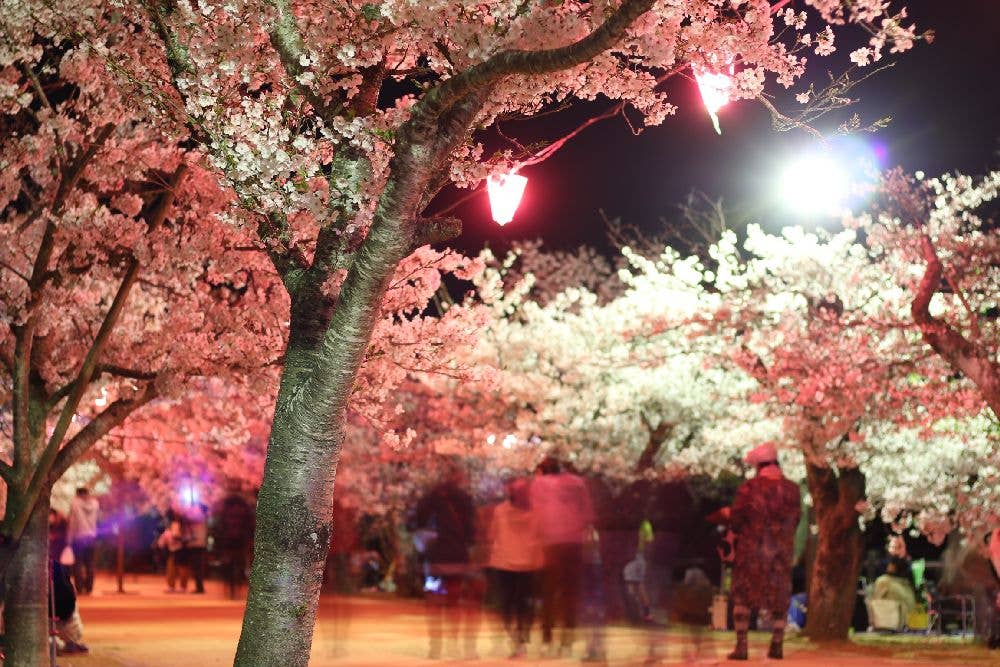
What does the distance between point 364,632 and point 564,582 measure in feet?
19.4

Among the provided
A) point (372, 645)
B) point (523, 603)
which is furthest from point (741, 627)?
point (372, 645)

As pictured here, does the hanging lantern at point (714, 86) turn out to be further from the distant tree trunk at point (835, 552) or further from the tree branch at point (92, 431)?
the distant tree trunk at point (835, 552)

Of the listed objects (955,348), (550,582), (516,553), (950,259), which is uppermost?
(950,259)

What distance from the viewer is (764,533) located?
40.7 ft

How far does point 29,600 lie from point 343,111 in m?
5.78

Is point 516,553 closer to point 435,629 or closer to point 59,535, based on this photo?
point 435,629

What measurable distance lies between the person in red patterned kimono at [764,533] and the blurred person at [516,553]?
2.15 metres

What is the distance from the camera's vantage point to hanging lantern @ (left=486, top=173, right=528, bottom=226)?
880cm

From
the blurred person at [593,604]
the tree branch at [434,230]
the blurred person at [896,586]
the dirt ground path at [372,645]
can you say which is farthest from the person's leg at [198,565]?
the tree branch at [434,230]

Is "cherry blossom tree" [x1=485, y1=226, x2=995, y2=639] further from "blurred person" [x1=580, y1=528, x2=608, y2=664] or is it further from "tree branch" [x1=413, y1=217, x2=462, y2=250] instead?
"tree branch" [x1=413, y1=217, x2=462, y2=250]

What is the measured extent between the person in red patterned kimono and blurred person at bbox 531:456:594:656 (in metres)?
1.66

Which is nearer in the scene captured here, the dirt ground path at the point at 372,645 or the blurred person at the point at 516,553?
the blurred person at the point at 516,553

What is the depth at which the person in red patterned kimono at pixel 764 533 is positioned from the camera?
40.4 feet

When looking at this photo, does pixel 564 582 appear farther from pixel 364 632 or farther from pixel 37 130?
pixel 37 130
